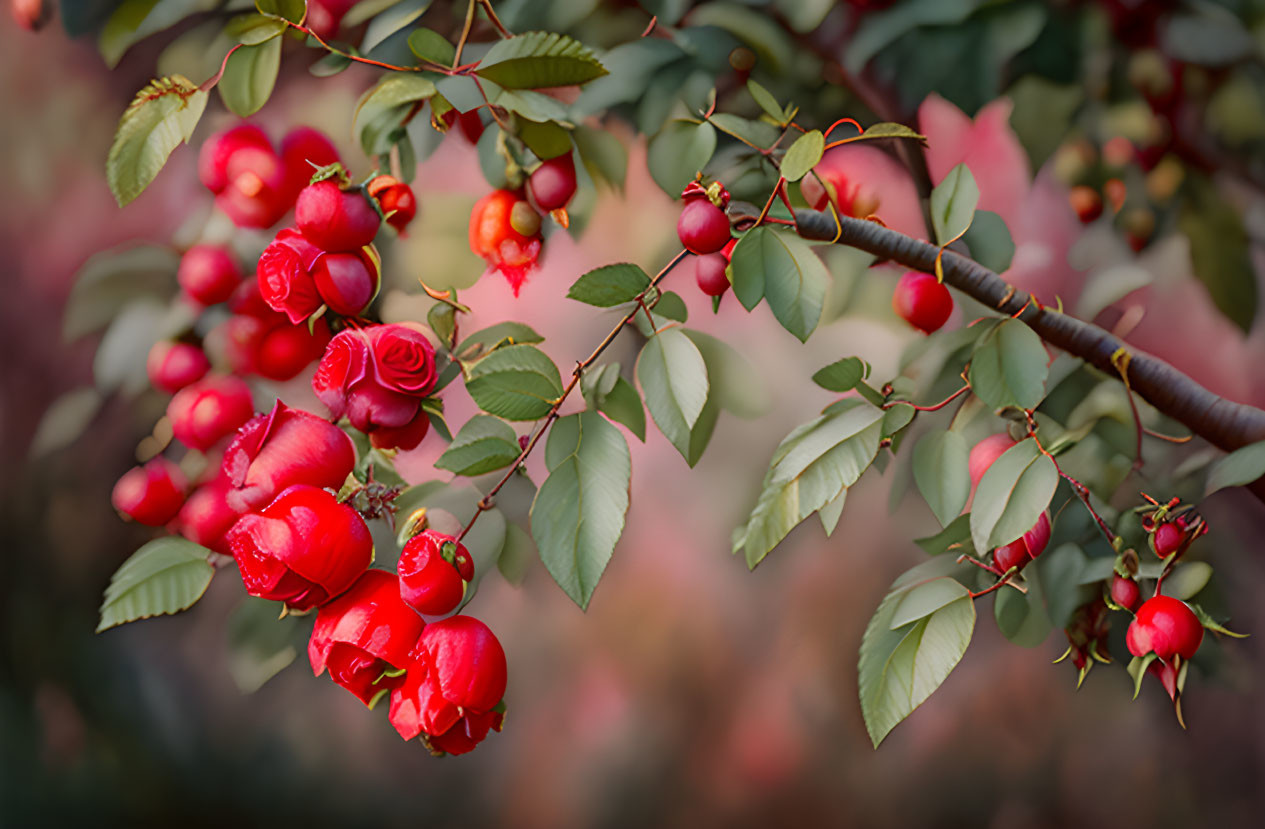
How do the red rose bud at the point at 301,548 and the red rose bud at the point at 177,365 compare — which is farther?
the red rose bud at the point at 177,365

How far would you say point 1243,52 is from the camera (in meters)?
0.42

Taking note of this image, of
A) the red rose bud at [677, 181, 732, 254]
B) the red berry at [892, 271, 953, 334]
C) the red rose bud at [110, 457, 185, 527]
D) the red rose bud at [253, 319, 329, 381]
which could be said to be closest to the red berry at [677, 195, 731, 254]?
the red rose bud at [677, 181, 732, 254]

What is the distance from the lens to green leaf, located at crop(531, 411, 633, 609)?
15.8 inches

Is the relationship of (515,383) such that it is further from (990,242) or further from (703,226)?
(990,242)

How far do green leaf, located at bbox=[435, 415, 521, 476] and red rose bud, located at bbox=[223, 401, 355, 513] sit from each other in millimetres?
53

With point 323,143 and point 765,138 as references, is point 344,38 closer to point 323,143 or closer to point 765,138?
point 323,143

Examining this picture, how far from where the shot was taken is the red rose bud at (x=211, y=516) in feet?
1.53

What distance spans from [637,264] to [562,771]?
0.91ft

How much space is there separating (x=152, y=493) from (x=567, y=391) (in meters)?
0.25

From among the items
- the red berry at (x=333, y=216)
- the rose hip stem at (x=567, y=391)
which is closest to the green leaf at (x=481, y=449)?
the rose hip stem at (x=567, y=391)

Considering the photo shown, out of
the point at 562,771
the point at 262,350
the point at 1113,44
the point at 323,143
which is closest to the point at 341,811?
the point at 562,771

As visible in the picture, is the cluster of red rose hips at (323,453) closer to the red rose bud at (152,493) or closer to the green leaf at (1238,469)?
the red rose bud at (152,493)

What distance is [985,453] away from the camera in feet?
1.41

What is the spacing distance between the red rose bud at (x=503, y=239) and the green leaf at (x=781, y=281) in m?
0.12
